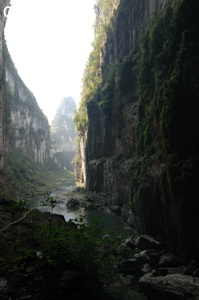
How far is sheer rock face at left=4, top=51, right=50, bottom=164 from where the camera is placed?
253ft

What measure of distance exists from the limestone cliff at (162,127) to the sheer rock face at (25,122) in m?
48.7

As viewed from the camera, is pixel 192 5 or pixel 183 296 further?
pixel 192 5

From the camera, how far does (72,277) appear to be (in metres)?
7.35

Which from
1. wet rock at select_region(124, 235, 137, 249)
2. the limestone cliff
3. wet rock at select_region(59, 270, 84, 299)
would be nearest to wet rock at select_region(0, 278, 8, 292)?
wet rock at select_region(59, 270, 84, 299)

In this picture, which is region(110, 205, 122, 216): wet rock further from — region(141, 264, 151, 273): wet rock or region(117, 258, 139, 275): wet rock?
region(141, 264, 151, 273): wet rock

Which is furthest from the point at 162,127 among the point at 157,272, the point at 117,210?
the point at 117,210

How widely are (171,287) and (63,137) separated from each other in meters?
160

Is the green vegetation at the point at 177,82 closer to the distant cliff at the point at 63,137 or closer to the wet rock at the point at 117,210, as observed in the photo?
the wet rock at the point at 117,210

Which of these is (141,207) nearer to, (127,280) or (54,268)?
(127,280)

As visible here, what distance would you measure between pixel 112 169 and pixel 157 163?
15.7 metres

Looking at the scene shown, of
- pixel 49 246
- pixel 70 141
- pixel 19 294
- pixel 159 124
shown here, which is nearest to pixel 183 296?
pixel 49 246

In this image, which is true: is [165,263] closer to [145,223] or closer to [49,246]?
[145,223]

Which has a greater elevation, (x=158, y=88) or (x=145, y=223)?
(x=158, y=88)

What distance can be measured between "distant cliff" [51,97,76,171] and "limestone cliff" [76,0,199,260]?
102 m
